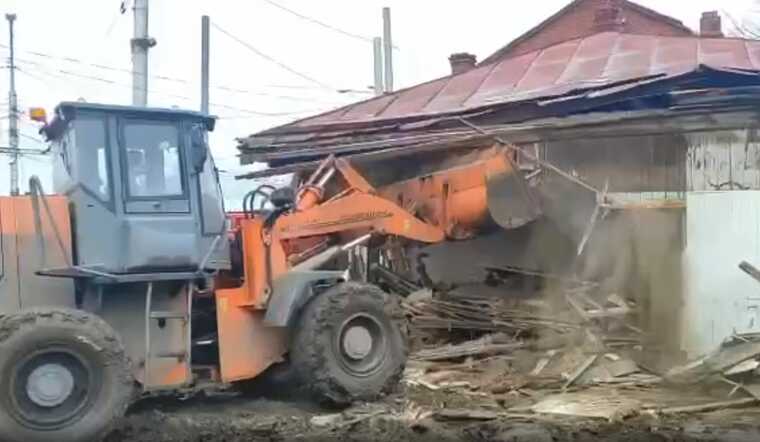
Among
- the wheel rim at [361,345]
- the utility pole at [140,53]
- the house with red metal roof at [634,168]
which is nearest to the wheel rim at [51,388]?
the wheel rim at [361,345]

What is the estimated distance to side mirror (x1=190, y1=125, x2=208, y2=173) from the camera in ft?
33.1

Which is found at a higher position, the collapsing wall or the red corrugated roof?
the red corrugated roof

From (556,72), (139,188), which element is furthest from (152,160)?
(556,72)

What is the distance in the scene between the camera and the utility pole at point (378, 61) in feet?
99.0

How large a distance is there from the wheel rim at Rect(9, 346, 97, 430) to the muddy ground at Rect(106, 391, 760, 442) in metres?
0.52

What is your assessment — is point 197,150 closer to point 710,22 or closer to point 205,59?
point 205,59

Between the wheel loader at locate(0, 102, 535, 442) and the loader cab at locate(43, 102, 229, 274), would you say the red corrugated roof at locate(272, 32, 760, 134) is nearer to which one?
the wheel loader at locate(0, 102, 535, 442)

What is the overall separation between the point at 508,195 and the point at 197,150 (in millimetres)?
3938

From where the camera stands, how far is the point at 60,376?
8.92 m

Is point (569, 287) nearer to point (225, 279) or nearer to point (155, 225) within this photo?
point (225, 279)

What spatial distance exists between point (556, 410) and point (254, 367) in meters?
3.01

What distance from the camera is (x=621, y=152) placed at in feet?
47.5

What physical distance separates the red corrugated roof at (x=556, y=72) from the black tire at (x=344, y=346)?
208 inches

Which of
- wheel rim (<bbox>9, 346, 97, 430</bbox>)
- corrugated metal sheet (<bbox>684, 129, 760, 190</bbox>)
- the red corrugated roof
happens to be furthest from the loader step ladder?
corrugated metal sheet (<bbox>684, 129, 760, 190</bbox>)
